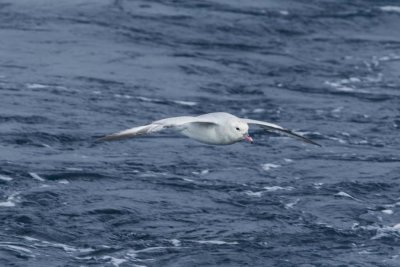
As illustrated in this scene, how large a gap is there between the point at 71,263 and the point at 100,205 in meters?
2.78

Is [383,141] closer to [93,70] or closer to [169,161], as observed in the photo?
[169,161]

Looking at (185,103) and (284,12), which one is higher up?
(284,12)

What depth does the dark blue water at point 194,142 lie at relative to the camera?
72.2 feet

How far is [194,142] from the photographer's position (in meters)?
28.3

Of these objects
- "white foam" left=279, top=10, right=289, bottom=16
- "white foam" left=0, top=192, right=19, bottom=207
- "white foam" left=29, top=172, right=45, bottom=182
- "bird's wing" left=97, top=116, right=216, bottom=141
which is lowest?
"white foam" left=29, top=172, right=45, bottom=182

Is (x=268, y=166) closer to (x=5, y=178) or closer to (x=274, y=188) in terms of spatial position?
(x=274, y=188)

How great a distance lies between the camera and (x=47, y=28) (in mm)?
36438

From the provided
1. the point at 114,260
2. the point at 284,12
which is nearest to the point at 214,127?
the point at 114,260

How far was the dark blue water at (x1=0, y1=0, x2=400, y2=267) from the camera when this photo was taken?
22016 millimetres

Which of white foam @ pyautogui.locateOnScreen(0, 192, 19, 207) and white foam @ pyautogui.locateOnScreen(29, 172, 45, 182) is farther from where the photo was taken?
white foam @ pyautogui.locateOnScreen(29, 172, 45, 182)

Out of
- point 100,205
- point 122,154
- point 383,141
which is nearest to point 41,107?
point 122,154

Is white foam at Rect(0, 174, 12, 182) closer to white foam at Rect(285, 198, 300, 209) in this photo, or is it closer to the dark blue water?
the dark blue water

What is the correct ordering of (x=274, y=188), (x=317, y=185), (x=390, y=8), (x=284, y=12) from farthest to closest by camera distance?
(x=390, y=8), (x=284, y=12), (x=317, y=185), (x=274, y=188)

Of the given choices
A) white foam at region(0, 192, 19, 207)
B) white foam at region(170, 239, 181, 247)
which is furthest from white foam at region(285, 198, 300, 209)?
white foam at region(0, 192, 19, 207)
